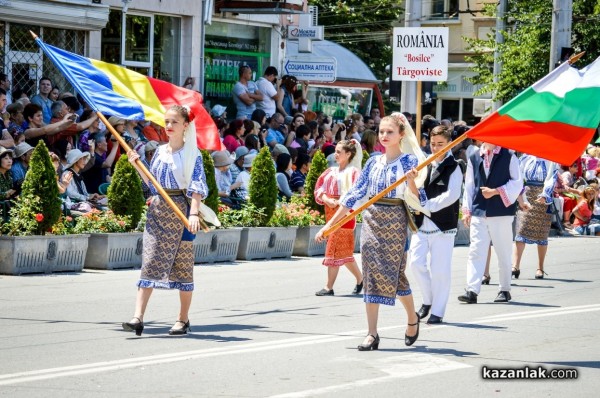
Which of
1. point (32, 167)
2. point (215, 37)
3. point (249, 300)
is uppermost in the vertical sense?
point (215, 37)

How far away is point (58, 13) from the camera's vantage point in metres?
21.5

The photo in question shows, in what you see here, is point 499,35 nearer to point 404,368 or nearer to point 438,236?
point 438,236

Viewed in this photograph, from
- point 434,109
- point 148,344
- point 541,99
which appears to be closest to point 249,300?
point 148,344

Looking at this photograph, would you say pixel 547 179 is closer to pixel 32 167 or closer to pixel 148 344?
pixel 32 167

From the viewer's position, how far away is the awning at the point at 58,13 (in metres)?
20.8

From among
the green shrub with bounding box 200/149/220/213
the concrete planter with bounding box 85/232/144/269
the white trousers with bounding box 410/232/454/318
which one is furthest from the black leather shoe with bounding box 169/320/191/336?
the green shrub with bounding box 200/149/220/213

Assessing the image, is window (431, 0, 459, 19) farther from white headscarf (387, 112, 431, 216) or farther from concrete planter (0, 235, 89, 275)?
white headscarf (387, 112, 431, 216)

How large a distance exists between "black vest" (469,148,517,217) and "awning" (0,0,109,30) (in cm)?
957

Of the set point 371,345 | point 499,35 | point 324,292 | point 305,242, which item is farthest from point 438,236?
point 499,35

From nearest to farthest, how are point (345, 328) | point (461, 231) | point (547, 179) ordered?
1. point (345, 328)
2. point (547, 179)
3. point (461, 231)

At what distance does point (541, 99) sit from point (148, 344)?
147 inches

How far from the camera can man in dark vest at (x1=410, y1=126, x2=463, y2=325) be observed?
476 inches

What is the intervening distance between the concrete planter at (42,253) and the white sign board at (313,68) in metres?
12.6

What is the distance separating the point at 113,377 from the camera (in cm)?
887
